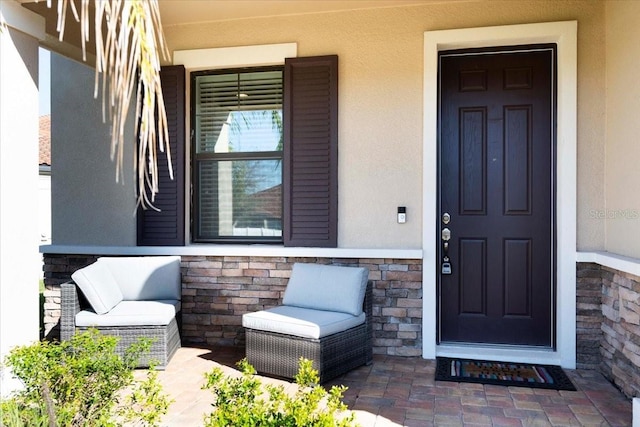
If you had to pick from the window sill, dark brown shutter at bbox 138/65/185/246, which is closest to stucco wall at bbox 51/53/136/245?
the window sill

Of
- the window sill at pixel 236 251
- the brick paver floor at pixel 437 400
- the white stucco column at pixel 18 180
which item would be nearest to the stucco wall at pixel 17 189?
the white stucco column at pixel 18 180

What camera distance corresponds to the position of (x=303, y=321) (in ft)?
11.7

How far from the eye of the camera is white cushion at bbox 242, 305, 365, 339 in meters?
3.51

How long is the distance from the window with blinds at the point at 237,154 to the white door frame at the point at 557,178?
1.39 meters

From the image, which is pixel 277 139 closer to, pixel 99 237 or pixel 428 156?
pixel 428 156

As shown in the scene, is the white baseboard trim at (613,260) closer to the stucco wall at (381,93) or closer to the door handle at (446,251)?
the door handle at (446,251)

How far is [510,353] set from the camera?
4090 mm

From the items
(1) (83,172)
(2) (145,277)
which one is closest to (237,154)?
(2) (145,277)

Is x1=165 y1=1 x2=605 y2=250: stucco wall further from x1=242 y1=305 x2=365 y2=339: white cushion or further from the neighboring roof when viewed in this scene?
the neighboring roof

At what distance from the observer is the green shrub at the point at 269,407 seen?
1.64 m

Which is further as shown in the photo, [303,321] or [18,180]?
[303,321]

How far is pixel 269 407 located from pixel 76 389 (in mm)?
1083

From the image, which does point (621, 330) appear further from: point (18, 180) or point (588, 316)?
point (18, 180)

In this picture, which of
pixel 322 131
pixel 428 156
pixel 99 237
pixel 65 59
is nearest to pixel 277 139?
pixel 322 131
